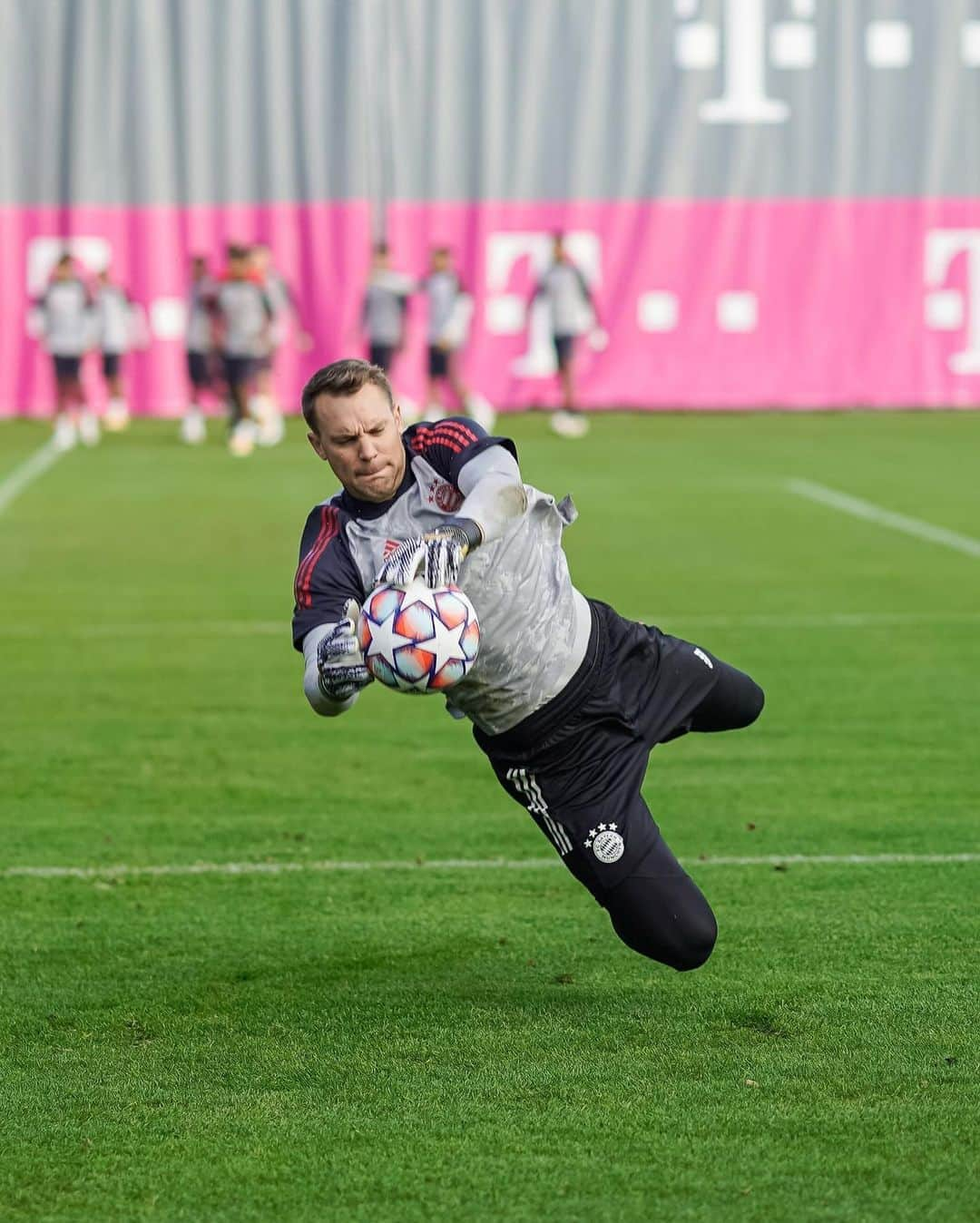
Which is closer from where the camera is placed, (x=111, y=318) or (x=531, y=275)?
(x=111, y=318)

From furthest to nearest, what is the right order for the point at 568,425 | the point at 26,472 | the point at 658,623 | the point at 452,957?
the point at 568,425 → the point at 26,472 → the point at 658,623 → the point at 452,957

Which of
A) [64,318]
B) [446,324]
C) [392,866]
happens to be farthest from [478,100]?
[392,866]

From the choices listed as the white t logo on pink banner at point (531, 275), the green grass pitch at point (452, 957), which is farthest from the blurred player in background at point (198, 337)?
the green grass pitch at point (452, 957)

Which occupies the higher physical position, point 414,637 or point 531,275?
point 414,637

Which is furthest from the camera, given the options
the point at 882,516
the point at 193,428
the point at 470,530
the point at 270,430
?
the point at 193,428

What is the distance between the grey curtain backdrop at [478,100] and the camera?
98.1ft

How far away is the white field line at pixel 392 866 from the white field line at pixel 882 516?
323 inches

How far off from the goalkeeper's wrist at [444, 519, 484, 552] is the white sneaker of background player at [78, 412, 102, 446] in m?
21.3

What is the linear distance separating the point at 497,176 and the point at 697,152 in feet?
9.57

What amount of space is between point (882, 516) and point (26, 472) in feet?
30.5

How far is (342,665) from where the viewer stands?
4.68 metres

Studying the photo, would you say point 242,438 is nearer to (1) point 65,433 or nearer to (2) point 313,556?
(1) point 65,433

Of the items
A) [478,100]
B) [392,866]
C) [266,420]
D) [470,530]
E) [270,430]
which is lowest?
[270,430]

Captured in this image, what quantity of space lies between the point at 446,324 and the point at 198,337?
3153 mm
